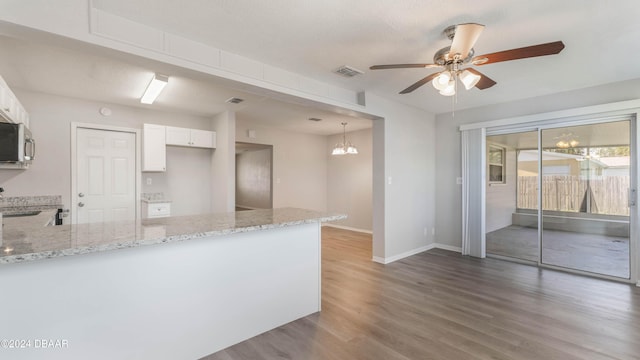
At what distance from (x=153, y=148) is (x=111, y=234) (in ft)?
10.7

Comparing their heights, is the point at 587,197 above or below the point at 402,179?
below

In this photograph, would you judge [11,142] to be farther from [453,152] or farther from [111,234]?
[453,152]

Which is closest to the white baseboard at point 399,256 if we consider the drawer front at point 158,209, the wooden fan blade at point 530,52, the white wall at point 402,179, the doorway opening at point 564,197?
the white wall at point 402,179

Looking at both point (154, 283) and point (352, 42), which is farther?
point (352, 42)

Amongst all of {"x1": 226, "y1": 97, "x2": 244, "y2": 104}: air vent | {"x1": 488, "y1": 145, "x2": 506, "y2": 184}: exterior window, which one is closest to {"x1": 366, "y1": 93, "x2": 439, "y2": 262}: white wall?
{"x1": 488, "y1": 145, "x2": 506, "y2": 184}: exterior window

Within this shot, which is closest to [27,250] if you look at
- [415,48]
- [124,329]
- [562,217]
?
[124,329]

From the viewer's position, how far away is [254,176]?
8.06m

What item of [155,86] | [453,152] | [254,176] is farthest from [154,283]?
[254,176]

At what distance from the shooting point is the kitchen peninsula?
1493 millimetres

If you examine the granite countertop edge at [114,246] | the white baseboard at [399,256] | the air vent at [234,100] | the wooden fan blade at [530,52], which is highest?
the air vent at [234,100]

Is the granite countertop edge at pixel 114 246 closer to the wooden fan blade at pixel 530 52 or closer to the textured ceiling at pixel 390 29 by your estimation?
the textured ceiling at pixel 390 29

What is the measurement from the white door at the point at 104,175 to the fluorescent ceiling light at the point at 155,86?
1.08 meters

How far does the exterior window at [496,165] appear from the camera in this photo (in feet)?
15.8

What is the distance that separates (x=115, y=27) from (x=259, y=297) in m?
2.28
